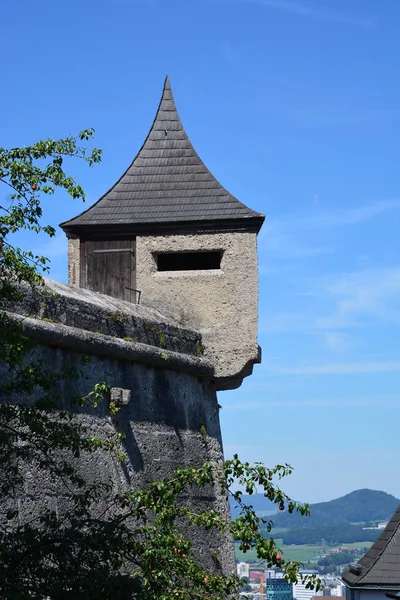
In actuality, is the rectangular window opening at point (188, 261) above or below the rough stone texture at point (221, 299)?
above

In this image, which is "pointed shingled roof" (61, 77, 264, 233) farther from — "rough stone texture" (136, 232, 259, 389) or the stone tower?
"rough stone texture" (136, 232, 259, 389)

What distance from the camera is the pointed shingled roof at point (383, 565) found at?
1842cm

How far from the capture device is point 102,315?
35.5 ft

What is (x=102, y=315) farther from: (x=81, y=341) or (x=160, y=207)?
(x=160, y=207)

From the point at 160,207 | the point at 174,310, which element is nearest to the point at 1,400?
the point at 174,310

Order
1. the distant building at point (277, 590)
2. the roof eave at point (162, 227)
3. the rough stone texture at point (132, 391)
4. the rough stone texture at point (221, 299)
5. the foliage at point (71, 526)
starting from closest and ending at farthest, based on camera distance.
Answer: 1. the foliage at point (71, 526)
2. the rough stone texture at point (132, 391)
3. the rough stone texture at point (221, 299)
4. the roof eave at point (162, 227)
5. the distant building at point (277, 590)

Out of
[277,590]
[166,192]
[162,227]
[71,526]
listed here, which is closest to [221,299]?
[162,227]

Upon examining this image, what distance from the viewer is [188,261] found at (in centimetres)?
1345

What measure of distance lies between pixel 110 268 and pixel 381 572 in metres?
7.78

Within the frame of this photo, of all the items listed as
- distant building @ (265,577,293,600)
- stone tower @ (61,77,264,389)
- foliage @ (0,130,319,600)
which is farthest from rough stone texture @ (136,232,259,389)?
distant building @ (265,577,293,600)

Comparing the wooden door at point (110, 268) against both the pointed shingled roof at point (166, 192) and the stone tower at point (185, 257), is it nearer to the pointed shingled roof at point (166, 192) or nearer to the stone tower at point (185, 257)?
the stone tower at point (185, 257)

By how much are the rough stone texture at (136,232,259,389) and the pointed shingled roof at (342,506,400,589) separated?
664 cm

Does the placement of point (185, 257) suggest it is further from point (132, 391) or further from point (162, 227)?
point (132, 391)

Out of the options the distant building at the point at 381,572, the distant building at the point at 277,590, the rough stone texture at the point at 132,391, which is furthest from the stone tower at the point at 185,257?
the distant building at the point at 277,590
